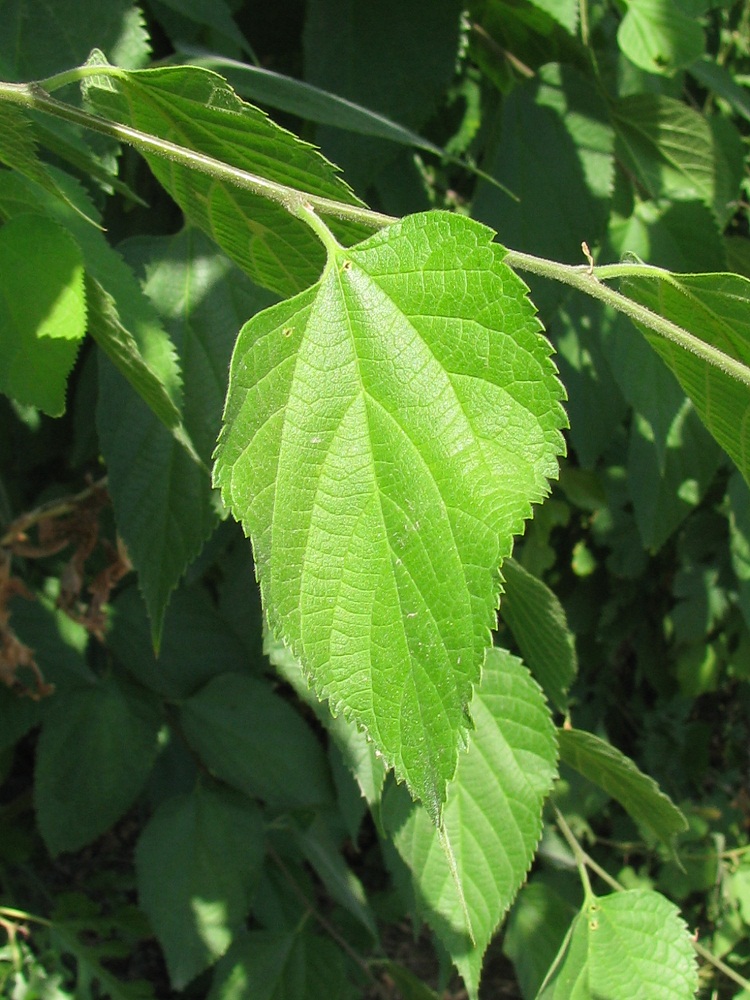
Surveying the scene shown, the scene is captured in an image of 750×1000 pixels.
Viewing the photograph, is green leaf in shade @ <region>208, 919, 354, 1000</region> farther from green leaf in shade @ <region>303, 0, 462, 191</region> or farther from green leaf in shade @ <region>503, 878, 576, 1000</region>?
green leaf in shade @ <region>303, 0, 462, 191</region>

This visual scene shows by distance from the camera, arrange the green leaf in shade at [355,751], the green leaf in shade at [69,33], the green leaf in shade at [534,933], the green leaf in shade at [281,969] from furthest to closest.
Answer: the green leaf in shade at [281,969]
the green leaf in shade at [534,933]
the green leaf in shade at [69,33]
the green leaf in shade at [355,751]

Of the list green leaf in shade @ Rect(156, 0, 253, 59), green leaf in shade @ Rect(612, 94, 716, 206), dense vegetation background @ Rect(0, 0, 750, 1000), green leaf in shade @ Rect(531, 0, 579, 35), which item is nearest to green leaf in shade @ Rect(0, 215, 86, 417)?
dense vegetation background @ Rect(0, 0, 750, 1000)

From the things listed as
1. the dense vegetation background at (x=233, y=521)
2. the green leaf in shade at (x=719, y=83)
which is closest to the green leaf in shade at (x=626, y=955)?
the dense vegetation background at (x=233, y=521)

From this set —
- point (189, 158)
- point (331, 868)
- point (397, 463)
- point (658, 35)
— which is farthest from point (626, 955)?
point (658, 35)

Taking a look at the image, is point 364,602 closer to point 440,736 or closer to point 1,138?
point 440,736

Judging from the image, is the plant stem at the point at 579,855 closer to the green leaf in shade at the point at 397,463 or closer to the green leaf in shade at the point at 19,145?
the green leaf in shade at the point at 397,463

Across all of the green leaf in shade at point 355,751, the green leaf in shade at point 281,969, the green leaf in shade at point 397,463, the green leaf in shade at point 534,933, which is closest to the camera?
the green leaf in shade at point 397,463

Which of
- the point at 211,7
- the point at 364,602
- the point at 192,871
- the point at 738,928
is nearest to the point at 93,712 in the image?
the point at 192,871
